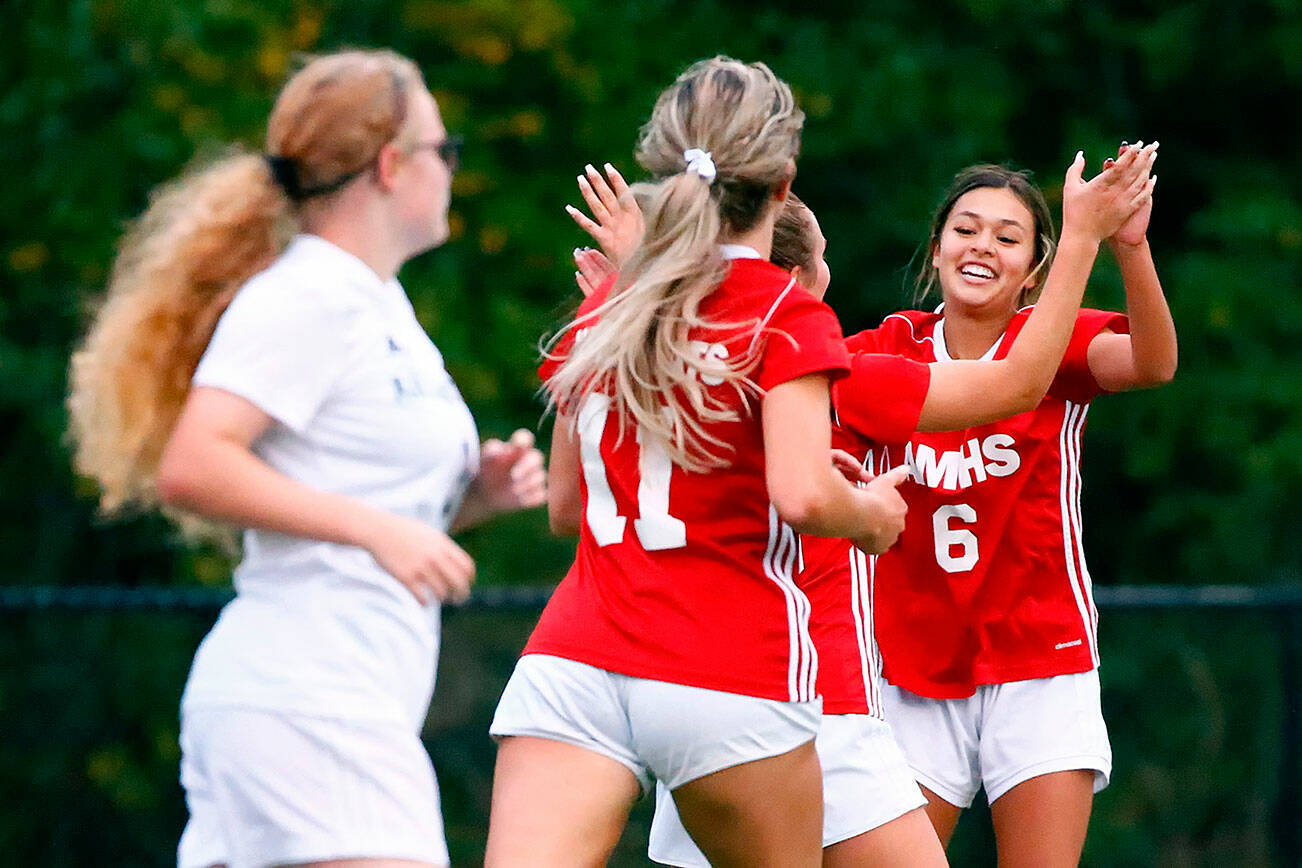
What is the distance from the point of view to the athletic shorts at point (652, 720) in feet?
8.93

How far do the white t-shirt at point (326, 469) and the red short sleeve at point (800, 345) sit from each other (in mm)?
519

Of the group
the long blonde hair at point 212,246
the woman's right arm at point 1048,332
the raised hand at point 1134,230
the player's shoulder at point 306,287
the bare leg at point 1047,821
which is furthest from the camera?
the bare leg at point 1047,821

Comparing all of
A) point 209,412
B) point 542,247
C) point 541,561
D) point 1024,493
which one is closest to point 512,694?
point 209,412

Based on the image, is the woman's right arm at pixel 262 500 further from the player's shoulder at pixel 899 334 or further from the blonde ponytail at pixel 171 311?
the player's shoulder at pixel 899 334

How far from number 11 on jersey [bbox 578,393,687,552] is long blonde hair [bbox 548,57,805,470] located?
31 millimetres

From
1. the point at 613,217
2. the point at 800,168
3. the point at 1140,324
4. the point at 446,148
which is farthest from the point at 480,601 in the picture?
the point at 800,168

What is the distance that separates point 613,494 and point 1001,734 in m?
1.28

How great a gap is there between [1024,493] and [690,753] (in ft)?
4.14

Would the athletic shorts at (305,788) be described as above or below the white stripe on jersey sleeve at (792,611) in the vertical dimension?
below

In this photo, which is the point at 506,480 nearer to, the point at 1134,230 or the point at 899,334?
the point at 899,334

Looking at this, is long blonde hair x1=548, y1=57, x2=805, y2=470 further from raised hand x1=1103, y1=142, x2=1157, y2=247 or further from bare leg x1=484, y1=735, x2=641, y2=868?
raised hand x1=1103, y1=142, x2=1157, y2=247

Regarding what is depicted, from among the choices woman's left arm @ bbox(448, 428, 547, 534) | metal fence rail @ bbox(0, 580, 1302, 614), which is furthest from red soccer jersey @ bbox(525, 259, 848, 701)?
metal fence rail @ bbox(0, 580, 1302, 614)

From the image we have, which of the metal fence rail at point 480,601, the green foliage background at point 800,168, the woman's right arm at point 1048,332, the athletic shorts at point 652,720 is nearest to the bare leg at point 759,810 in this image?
the athletic shorts at point 652,720

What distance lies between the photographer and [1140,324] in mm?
3502
